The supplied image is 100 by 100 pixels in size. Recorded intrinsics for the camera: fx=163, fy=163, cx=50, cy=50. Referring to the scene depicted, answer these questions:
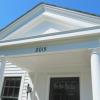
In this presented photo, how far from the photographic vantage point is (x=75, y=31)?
4.97 metres

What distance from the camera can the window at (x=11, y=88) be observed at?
7912 millimetres

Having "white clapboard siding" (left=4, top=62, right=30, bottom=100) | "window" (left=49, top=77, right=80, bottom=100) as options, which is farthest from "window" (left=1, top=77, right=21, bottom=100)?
"window" (left=49, top=77, right=80, bottom=100)

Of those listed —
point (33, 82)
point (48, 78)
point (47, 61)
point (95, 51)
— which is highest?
point (47, 61)

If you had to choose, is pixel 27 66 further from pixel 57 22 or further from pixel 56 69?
pixel 57 22

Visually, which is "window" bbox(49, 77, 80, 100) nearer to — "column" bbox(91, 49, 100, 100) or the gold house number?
the gold house number

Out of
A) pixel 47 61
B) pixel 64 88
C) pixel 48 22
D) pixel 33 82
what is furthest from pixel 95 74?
pixel 33 82

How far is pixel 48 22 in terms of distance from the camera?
5797 mm

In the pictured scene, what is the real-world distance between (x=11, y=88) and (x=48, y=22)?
4164 millimetres

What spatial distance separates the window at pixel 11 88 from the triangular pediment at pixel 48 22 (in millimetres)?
2822

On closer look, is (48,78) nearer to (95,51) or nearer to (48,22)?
(48,22)

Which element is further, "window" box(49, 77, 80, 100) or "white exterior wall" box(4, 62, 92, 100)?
"window" box(49, 77, 80, 100)

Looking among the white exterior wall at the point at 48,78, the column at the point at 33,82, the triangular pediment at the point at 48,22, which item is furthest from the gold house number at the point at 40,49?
the column at the point at 33,82

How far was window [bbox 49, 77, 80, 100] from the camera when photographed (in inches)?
265

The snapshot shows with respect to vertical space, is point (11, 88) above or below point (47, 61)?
below
